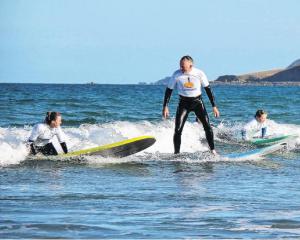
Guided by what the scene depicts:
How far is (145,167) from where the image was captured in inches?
477

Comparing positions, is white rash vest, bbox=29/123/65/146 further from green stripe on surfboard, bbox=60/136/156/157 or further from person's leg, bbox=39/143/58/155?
green stripe on surfboard, bbox=60/136/156/157

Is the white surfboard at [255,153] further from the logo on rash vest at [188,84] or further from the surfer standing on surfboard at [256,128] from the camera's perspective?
the surfer standing on surfboard at [256,128]

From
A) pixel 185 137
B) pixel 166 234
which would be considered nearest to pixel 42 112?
pixel 185 137

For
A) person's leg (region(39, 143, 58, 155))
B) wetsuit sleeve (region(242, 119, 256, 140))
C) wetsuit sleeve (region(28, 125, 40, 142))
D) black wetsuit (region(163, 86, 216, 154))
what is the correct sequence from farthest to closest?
1. wetsuit sleeve (region(242, 119, 256, 140))
2. black wetsuit (region(163, 86, 216, 154))
3. person's leg (region(39, 143, 58, 155))
4. wetsuit sleeve (region(28, 125, 40, 142))

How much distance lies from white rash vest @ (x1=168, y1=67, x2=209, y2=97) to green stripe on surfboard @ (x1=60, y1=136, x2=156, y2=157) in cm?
105

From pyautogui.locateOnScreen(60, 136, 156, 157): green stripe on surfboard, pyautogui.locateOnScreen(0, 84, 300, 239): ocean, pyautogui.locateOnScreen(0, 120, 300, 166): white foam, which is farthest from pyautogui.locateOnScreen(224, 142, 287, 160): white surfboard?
pyautogui.locateOnScreen(0, 120, 300, 166): white foam

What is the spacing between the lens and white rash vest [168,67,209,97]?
12.9 metres

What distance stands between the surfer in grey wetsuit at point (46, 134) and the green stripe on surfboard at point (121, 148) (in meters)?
0.45

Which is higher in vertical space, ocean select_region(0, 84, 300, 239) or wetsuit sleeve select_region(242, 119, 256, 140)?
wetsuit sleeve select_region(242, 119, 256, 140)

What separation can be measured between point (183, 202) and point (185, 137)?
10149mm

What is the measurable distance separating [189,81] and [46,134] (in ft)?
8.47

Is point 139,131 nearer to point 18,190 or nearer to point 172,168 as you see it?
point 172,168

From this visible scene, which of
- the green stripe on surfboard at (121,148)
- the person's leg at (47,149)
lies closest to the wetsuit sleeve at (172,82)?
the green stripe on surfboard at (121,148)

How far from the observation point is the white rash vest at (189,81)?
12.9 meters
